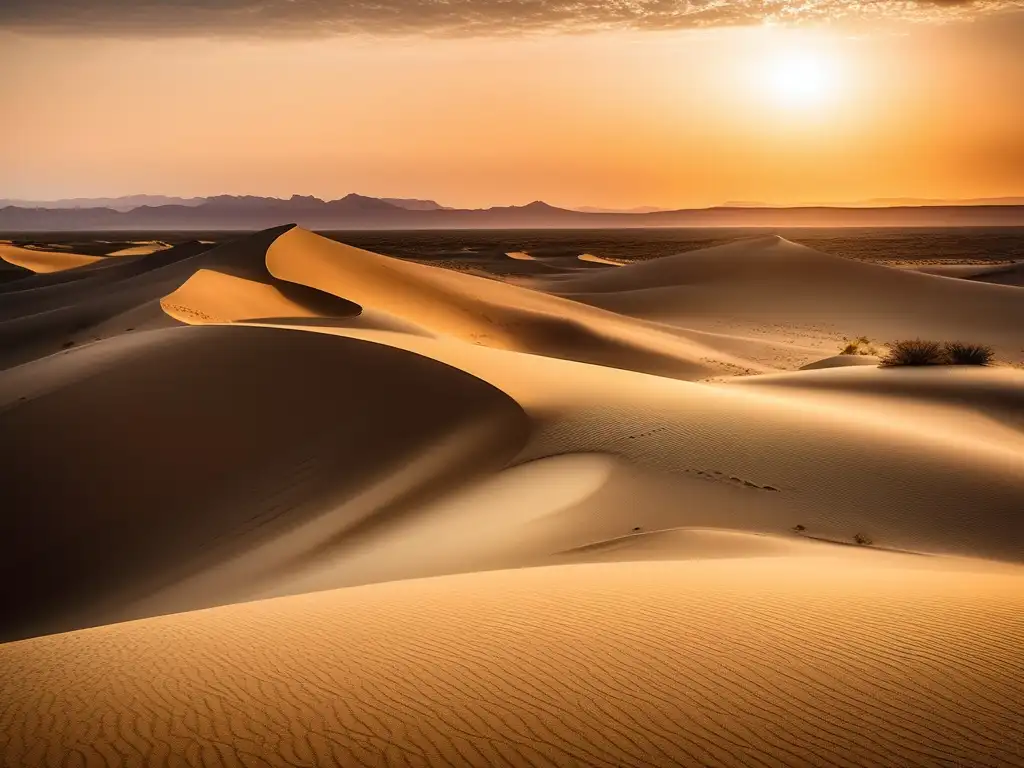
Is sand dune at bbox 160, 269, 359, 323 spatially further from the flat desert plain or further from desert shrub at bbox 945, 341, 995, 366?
desert shrub at bbox 945, 341, 995, 366

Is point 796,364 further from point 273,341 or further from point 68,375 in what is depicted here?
point 68,375

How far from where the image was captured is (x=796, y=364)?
28594mm

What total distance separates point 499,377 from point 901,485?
7.07 m

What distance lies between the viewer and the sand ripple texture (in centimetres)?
344

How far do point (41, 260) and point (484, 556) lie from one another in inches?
2666

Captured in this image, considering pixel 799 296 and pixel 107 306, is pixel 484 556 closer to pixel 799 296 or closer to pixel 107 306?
pixel 107 306

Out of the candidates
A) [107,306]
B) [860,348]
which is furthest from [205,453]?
[860,348]

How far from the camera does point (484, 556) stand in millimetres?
7820

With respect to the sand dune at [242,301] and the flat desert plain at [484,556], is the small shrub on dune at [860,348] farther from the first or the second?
the sand dune at [242,301]

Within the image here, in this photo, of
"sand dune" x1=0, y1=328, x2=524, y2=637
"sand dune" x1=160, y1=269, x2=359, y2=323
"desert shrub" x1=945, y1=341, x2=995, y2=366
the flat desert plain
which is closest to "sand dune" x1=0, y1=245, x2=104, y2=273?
"sand dune" x1=160, y1=269, x2=359, y2=323

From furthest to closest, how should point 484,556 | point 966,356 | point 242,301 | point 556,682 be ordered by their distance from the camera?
point 242,301 < point 966,356 < point 484,556 < point 556,682

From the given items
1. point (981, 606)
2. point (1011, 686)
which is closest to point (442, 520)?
point (981, 606)

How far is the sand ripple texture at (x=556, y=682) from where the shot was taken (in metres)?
3.44

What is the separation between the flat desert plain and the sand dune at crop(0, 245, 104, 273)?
42.8 metres
